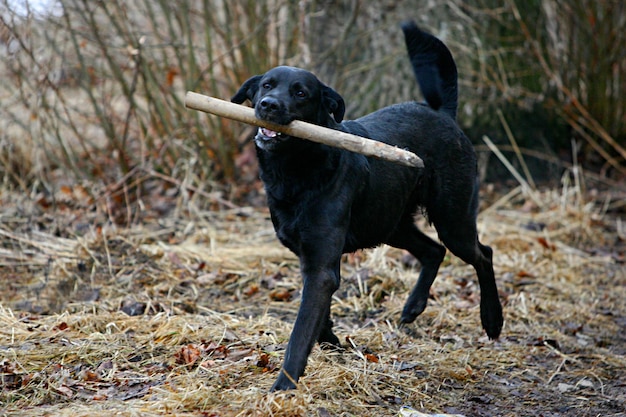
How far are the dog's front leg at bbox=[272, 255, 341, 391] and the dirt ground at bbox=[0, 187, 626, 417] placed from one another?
112mm

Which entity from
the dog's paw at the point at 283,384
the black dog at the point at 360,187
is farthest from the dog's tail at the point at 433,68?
the dog's paw at the point at 283,384

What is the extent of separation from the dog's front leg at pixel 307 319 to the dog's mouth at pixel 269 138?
60 cm

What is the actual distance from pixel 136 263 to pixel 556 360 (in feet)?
10.5

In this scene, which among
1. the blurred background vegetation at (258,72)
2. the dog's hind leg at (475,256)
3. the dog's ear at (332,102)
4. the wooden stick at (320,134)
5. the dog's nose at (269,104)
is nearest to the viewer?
the wooden stick at (320,134)

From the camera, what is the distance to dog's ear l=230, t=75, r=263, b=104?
168 inches

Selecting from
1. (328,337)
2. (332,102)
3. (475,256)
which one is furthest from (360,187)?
(475,256)

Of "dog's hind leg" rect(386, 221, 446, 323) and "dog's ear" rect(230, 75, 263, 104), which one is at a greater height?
"dog's ear" rect(230, 75, 263, 104)

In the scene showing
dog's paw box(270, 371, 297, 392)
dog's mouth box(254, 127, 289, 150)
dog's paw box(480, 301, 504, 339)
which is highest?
dog's mouth box(254, 127, 289, 150)

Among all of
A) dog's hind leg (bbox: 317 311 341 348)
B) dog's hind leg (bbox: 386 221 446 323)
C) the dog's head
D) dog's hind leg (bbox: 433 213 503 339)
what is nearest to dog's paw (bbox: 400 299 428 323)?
dog's hind leg (bbox: 386 221 446 323)

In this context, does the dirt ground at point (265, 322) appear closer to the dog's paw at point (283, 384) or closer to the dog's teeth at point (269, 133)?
the dog's paw at point (283, 384)

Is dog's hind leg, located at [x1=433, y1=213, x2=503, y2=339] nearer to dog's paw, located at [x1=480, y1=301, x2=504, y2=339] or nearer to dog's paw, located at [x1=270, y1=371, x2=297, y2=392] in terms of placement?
dog's paw, located at [x1=480, y1=301, x2=504, y2=339]

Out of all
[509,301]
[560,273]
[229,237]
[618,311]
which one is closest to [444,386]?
[509,301]

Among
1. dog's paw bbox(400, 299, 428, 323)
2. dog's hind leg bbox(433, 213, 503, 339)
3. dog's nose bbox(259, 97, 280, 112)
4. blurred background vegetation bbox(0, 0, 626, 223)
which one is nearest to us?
dog's nose bbox(259, 97, 280, 112)

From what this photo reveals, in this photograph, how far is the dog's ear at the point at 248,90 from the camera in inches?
168
